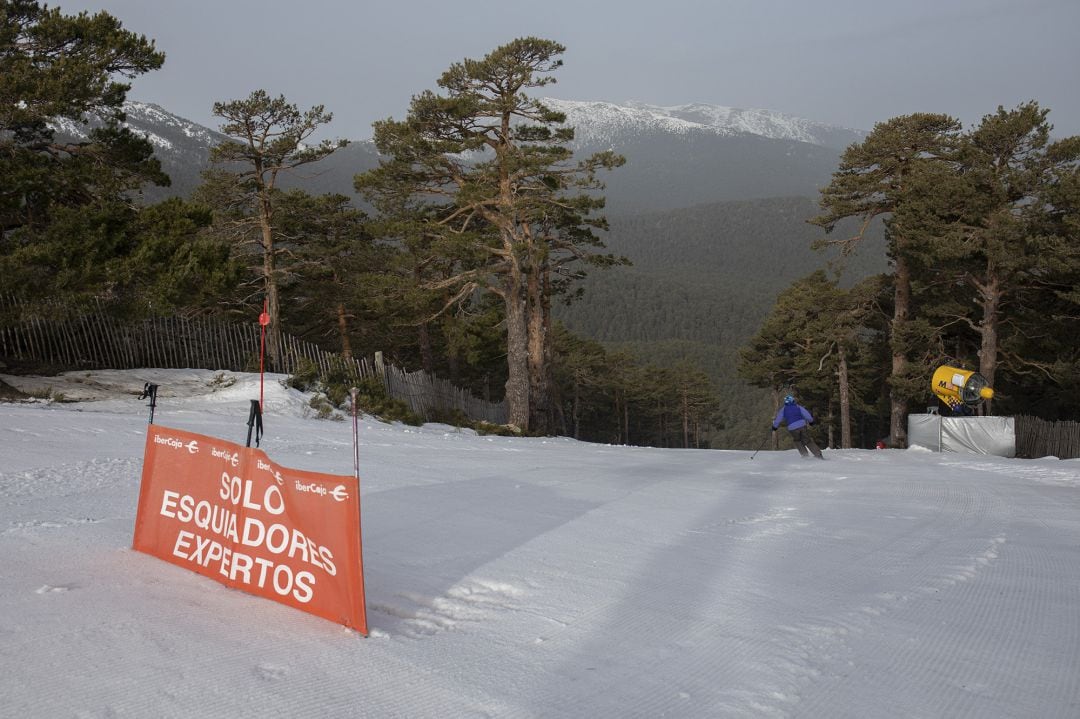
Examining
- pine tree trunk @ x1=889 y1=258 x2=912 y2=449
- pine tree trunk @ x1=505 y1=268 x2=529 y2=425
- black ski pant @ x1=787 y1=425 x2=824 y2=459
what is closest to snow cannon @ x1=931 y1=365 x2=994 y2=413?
pine tree trunk @ x1=889 y1=258 x2=912 y2=449

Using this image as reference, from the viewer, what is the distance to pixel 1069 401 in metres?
34.5

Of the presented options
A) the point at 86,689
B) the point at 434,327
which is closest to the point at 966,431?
the point at 86,689

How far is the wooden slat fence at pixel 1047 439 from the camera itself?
91.6 ft

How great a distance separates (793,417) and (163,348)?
46.8 feet

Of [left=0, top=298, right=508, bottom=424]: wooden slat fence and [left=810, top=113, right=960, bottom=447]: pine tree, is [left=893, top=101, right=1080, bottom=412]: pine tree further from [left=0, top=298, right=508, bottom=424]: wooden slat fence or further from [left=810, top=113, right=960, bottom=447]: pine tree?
[left=0, top=298, right=508, bottom=424]: wooden slat fence

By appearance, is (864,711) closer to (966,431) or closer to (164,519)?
(164,519)

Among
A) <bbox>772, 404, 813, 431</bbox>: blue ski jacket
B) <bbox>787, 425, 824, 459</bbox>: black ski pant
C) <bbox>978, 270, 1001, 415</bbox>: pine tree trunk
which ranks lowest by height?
<bbox>787, 425, 824, 459</bbox>: black ski pant

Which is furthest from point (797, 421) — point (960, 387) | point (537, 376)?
point (960, 387)

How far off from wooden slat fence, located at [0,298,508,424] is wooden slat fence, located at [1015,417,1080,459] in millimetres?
19432

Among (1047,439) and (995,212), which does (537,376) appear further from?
(1047,439)

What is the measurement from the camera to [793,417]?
1631 centimetres

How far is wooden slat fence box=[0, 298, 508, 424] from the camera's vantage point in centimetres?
1781

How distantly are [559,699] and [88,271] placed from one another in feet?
45.7

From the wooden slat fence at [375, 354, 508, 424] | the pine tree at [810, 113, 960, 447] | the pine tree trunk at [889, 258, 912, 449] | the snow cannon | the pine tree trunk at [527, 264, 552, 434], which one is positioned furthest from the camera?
the pine tree trunk at [889, 258, 912, 449]
